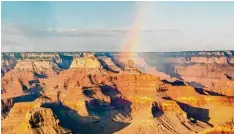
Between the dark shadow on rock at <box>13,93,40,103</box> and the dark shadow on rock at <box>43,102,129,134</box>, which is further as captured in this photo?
the dark shadow on rock at <box>13,93,40,103</box>

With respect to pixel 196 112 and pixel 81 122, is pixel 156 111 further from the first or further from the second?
pixel 81 122

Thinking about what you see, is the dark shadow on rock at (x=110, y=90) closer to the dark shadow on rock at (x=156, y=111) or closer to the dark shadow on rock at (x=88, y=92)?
the dark shadow on rock at (x=88, y=92)

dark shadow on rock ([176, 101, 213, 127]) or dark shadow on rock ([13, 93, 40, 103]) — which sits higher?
dark shadow on rock ([13, 93, 40, 103])

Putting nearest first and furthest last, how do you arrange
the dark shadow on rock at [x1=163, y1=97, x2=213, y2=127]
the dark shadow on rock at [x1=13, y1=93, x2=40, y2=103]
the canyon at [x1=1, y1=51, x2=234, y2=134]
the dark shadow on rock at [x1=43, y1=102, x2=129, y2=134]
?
1. the canyon at [x1=1, y1=51, x2=234, y2=134]
2. the dark shadow on rock at [x1=43, y1=102, x2=129, y2=134]
3. the dark shadow on rock at [x1=163, y1=97, x2=213, y2=127]
4. the dark shadow on rock at [x1=13, y1=93, x2=40, y2=103]

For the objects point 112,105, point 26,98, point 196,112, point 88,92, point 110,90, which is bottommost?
point 196,112

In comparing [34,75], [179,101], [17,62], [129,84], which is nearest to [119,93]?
[129,84]

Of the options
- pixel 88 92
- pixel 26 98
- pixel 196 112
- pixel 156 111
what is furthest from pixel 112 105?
pixel 26 98

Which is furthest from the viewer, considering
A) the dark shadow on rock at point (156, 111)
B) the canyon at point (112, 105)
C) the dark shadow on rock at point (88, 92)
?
the dark shadow on rock at point (88, 92)

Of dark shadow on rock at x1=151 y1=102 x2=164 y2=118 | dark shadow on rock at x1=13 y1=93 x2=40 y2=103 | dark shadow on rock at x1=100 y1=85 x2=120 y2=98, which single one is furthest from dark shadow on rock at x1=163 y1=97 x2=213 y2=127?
dark shadow on rock at x1=13 y1=93 x2=40 y2=103

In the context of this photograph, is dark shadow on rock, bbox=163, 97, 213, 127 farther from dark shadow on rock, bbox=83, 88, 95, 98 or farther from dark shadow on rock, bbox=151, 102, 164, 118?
dark shadow on rock, bbox=83, 88, 95, 98

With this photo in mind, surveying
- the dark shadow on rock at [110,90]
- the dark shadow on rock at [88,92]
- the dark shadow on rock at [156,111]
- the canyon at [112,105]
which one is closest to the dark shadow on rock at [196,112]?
the canyon at [112,105]

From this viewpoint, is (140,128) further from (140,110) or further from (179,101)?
(179,101)
